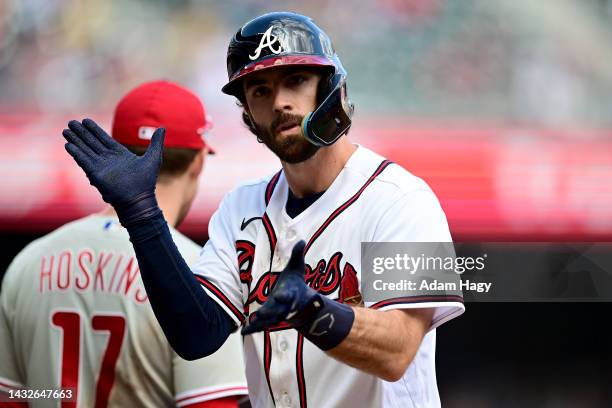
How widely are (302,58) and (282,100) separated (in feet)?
0.31

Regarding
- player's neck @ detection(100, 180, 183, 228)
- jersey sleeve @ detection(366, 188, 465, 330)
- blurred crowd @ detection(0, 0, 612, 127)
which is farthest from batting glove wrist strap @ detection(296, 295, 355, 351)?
blurred crowd @ detection(0, 0, 612, 127)

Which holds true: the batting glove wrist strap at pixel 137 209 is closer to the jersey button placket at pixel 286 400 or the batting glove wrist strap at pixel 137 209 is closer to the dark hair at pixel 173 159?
the jersey button placket at pixel 286 400

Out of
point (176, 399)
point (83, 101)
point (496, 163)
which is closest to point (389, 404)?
point (176, 399)

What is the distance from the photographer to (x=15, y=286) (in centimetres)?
258

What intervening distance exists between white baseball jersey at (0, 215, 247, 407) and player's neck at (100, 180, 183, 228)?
0.40 feet

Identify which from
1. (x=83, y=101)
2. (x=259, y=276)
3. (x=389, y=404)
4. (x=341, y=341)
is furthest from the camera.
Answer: (x=83, y=101)

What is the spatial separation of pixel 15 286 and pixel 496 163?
2.73 m

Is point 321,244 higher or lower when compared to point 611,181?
lower

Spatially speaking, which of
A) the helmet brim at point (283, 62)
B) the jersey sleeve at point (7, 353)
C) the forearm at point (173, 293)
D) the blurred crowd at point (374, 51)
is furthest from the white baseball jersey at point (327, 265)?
the blurred crowd at point (374, 51)

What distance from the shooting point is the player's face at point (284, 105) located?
1959mm

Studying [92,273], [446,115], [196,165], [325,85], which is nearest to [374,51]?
[446,115]

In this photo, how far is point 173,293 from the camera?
1852 mm

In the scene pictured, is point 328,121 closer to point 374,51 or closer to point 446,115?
point 446,115

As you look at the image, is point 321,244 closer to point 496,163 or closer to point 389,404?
point 389,404
